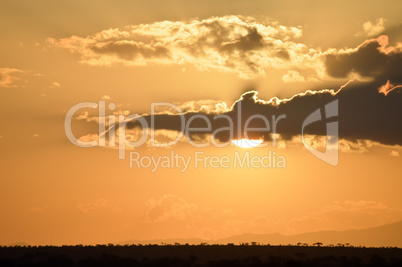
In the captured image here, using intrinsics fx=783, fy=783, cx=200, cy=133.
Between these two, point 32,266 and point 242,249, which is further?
point 242,249

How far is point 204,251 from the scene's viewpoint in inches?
2768

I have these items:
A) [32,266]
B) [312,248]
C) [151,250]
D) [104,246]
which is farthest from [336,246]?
[32,266]

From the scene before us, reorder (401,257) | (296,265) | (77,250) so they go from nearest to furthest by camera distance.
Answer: (296,265), (401,257), (77,250)

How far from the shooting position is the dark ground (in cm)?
6341

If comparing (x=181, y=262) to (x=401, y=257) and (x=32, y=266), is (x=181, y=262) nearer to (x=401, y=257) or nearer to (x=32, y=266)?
(x=32, y=266)

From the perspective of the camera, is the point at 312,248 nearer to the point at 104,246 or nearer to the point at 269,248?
the point at 269,248

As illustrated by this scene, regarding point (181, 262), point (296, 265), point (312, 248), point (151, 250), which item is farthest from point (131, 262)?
point (312, 248)

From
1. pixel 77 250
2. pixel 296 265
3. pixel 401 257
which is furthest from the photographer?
pixel 77 250

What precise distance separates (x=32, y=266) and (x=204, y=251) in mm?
15791

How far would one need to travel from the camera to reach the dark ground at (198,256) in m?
→ 63.4

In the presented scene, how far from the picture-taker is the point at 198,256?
222 feet

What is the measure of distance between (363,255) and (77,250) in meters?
25.8

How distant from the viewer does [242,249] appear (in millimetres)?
70750

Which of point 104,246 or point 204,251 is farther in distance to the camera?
point 104,246
